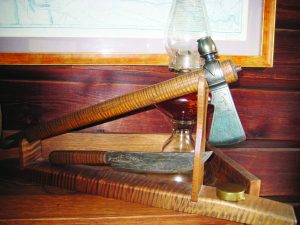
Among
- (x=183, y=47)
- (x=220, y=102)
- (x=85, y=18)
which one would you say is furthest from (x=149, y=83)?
(x=220, y=102)

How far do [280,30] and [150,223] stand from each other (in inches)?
33.1

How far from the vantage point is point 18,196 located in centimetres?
68

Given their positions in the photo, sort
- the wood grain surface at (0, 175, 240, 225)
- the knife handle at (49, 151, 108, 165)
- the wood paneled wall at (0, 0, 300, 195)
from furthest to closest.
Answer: the wood paneled wall at (0, 0, 300, 195), the knife handle at (49, 151, 108, 165), the wood grain surface at (0, 175, 240, 225)

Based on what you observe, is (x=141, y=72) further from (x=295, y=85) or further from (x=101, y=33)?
(x=295, y=85)

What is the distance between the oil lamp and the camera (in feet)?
2.82

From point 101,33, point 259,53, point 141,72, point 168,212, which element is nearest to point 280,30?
point 259,53

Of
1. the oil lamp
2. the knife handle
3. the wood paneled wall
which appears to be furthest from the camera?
the wood paneled wall

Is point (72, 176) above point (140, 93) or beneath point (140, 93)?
beneath

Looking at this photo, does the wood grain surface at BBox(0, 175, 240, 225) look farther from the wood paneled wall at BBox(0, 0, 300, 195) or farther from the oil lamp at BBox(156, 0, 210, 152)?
the wood paneled wall at BBox(0, 0, 300, 195)

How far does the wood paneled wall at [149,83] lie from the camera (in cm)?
101

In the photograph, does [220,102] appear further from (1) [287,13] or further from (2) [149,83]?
(1) [287,13]

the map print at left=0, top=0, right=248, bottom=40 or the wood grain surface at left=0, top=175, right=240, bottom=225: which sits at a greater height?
the map print at left=0, top=0, right=248, bottom=40

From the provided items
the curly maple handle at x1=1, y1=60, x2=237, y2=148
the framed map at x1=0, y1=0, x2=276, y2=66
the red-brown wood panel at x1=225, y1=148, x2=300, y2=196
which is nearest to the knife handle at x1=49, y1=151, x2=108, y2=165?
the curly maple handle at x1=1, y1=60, x2=237, y2=148

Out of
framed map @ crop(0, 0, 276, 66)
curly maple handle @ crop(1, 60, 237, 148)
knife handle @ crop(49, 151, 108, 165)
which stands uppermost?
framed map @ crop(0, 0, 276, 66)
